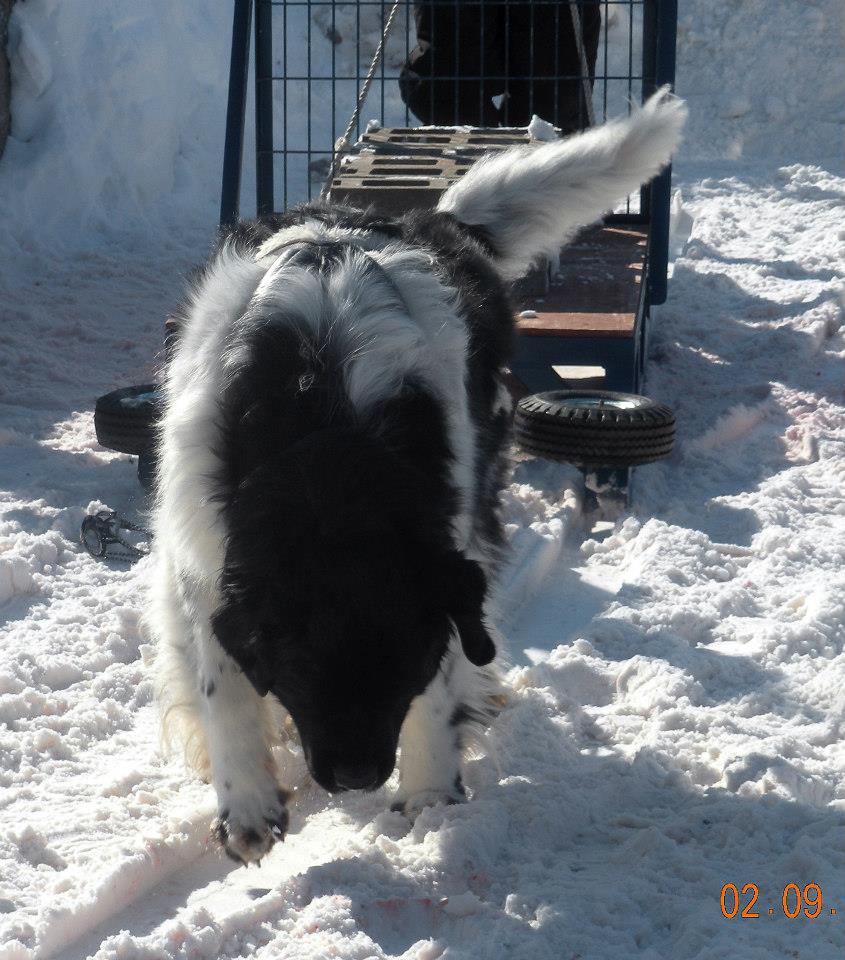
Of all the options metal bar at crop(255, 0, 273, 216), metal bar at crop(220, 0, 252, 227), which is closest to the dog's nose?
metal bar at crop(220, 0, 252, 227)

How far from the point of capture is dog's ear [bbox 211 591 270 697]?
206cm

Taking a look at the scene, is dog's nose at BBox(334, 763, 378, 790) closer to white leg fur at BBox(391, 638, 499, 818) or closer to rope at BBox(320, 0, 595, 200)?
white leg fur at BBox(391, 638, 499, 818)

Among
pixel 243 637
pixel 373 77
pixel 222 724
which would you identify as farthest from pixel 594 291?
pixel 243 637

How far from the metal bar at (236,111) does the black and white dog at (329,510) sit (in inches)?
108

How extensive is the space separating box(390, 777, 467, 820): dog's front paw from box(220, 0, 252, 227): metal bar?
3.71 meters

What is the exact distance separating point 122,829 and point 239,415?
0.87 m

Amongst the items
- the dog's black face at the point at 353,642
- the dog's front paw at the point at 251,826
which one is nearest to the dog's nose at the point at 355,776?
the dog's black face at the point at 353,642

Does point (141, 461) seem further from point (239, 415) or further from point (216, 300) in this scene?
point (239, 415)

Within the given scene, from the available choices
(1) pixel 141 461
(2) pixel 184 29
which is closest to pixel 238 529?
(1) pixel 141 461

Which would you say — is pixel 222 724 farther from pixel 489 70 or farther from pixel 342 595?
pixel 489 70

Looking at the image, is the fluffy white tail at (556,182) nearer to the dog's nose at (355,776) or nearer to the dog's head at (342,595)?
the dog's head at (342,595)

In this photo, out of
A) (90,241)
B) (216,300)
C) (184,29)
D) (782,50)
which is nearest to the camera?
(216,300)

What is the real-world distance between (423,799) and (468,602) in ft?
2.15

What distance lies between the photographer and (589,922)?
2113 millimetres
